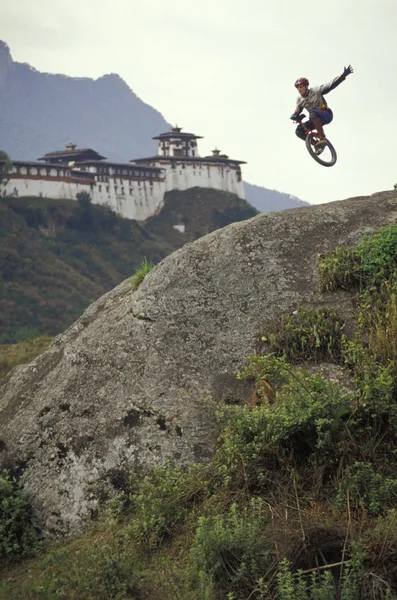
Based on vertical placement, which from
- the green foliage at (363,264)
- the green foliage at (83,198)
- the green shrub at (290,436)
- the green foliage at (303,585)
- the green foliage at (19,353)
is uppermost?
the green foliage at (83,198)

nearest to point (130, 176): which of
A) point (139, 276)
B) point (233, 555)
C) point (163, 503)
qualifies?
point (139, 276)

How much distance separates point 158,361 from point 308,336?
1.71 meters

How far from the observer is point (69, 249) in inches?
4636

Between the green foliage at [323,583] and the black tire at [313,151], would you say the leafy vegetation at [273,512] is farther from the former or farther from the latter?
the black tire at [313,151]

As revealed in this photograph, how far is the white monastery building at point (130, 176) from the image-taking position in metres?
116

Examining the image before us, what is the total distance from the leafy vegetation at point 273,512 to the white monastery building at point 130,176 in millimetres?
Answer: 107483

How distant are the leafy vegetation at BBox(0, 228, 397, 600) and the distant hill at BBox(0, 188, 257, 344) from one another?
8432 cm

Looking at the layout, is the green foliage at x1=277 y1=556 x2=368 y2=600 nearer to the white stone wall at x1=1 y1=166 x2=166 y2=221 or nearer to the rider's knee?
the rider's knee

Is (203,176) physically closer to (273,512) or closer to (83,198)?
(83,198)

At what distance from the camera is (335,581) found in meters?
6.60

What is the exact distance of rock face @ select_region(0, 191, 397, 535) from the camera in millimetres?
9375

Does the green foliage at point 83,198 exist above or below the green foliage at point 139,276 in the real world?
above

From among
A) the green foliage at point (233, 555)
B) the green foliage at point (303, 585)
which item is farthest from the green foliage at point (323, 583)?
the green foliage at point (233, 555)

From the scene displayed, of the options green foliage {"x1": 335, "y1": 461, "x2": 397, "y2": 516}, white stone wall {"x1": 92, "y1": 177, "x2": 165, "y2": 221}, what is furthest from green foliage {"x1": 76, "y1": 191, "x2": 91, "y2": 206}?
green foliage {"x1": 335, "y1": 461, "x2": 397, "y2": 516}
